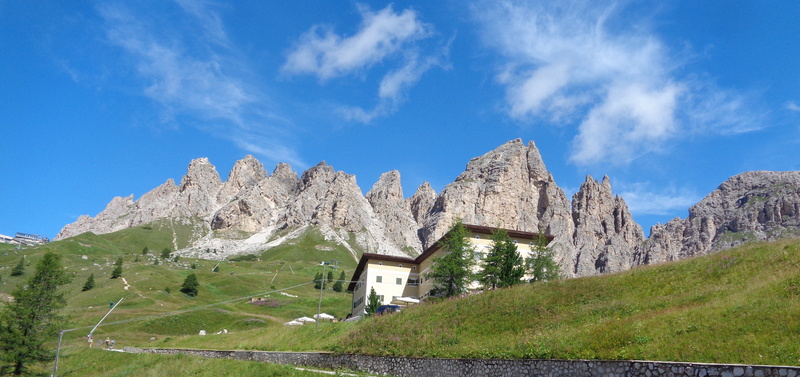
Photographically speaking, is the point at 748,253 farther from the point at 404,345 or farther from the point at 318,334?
the point at 318,334

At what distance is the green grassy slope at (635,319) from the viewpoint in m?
17.7

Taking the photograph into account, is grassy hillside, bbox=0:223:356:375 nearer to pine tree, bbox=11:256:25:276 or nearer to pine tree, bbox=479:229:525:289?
pine tree, bbox=11:256:25:276

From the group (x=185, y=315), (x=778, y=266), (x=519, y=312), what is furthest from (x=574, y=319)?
(x=185, y=315)

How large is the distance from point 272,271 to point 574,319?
144m

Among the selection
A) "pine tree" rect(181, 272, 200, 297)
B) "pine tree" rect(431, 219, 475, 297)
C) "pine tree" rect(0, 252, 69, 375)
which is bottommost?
"pine tree" rect(0, 252, 69, 375)

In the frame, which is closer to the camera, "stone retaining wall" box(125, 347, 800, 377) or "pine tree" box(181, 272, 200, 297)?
"stone retaining wall" box(125, 347, 800, 377)

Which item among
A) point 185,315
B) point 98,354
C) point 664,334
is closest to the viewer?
point 664,334

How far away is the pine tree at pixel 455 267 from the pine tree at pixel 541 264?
7493 mm

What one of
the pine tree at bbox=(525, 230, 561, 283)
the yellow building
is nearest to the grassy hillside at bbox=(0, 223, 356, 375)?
the yellow building

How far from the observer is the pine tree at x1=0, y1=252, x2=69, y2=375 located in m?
47.8

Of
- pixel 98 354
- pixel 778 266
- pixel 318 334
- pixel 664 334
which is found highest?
pixel 778 266

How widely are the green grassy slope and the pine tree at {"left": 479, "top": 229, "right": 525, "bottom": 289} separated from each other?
38.1ft

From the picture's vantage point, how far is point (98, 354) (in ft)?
168

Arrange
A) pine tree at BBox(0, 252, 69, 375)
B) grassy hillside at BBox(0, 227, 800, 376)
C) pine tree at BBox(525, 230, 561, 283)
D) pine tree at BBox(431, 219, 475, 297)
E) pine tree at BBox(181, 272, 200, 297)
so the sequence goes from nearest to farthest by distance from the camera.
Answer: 1. grassy hillside at BBox(0, 227, 800, 376)
2. pine tree at BBox(0, 252, 69, 375)
3. pine tree at BBox(431, 219, 475, 297)
4. pine tree at BBox(525, 230, 561, 283)
5. pine tree at BBox(181, 272, 200, 297)
